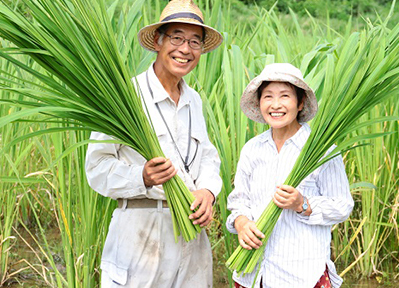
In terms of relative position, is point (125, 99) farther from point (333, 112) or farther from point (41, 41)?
point (333, 112)

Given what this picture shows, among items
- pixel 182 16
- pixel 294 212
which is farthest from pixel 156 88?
pixel 294 212

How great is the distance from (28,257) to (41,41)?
234 cm

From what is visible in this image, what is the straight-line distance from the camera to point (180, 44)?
2.02 metres

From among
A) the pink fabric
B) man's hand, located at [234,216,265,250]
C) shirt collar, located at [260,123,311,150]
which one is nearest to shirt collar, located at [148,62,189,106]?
shirt collar, located at [260,123,311,150]

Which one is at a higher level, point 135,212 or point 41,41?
point 41,41

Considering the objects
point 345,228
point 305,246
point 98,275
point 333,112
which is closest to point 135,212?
point 305,246

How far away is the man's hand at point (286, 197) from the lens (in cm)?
184

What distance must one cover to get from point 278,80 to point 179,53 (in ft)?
1.11

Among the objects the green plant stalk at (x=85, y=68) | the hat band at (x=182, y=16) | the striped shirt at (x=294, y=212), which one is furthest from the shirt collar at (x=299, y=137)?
the hat band at (x=182, y=16)

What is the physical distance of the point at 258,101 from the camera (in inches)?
82.9

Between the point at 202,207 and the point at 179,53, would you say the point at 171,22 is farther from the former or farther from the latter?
the point at 202,207

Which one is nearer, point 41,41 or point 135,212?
point 41,41

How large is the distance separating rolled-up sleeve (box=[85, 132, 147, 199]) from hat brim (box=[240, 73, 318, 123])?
1.40 ft

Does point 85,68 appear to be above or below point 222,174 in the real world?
above
